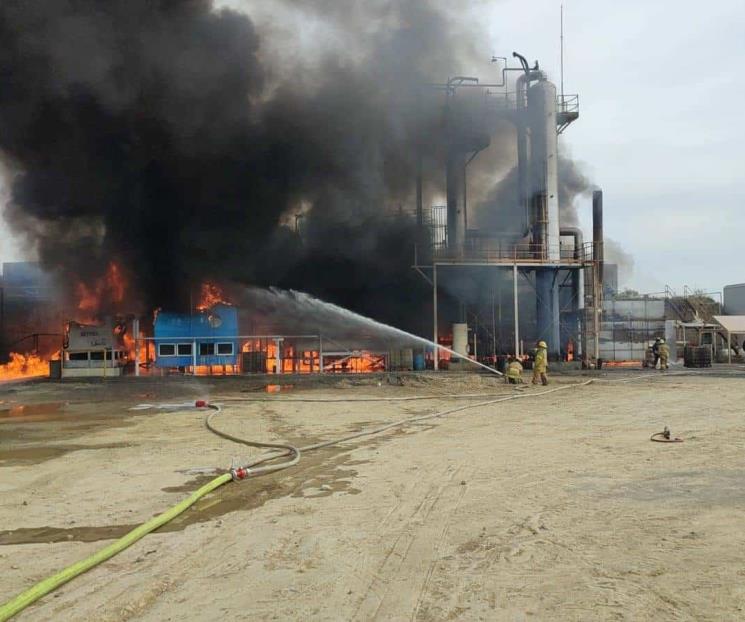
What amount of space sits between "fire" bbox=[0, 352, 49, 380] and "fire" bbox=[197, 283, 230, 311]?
795cm

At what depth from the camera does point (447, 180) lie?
32.2 m

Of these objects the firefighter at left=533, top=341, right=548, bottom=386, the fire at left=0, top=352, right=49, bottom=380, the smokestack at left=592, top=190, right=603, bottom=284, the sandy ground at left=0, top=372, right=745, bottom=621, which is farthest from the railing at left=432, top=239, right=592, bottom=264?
the fire at left=0, top=352, right=49, bottom=380

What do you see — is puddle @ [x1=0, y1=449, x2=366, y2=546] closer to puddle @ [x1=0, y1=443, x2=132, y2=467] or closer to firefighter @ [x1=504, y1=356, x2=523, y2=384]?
puddle @ [x1=0, y1=443, x2=132, y2=467]

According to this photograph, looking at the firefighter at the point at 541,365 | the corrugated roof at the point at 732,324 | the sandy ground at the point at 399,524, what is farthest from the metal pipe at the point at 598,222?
the sandy ground at the point at 399,524

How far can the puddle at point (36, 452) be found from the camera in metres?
8.80

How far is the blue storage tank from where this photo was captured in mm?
24984

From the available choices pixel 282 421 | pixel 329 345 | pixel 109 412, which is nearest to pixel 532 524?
pixel 282 421

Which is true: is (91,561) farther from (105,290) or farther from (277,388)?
(105,290)

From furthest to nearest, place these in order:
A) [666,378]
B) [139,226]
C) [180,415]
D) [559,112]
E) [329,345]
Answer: [559,112]
[329,345]
[139,226]
[666,378]
[180,415]

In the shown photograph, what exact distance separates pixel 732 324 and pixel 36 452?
125 feet

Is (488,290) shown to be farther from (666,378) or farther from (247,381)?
(247,381)

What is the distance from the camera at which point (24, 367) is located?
2875cm

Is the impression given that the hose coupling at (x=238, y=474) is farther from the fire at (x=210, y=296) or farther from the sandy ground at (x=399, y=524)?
the fire at (x=210, y=296)

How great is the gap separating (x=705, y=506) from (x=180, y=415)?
11.0 metres
